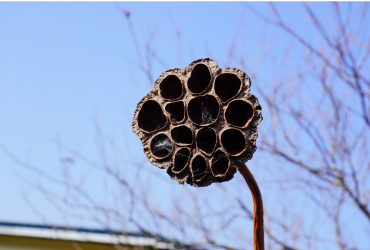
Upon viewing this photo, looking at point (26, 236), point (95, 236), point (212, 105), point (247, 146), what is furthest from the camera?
point (26, 236)

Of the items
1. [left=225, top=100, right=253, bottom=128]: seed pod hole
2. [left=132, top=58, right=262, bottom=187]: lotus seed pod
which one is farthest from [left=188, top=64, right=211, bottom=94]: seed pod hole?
[left=225, top=100, right=253, bottom=128]: seed pod hole

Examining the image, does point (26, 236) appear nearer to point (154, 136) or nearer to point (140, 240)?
point (140, 240)

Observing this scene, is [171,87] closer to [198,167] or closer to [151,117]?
[151,117]

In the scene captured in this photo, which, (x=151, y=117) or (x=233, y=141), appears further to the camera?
(x=151, y=117)

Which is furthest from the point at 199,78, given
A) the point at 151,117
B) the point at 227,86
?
the point at 151,117

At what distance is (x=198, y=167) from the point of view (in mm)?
1129

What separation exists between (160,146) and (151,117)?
104 mm

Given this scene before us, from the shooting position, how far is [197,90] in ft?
3.90

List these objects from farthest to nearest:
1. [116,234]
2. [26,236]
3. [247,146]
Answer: [26,236] → [116,234] → [247,146]

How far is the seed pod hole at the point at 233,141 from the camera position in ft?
3.57

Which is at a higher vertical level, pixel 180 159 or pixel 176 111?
pixel 176 111

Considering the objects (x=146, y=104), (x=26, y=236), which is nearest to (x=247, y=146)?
(x=146, y=104)

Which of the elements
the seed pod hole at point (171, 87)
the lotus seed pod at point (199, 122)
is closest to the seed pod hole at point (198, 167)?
the lotus seed pod at point (199, 122)

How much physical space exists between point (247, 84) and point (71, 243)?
5.04m
